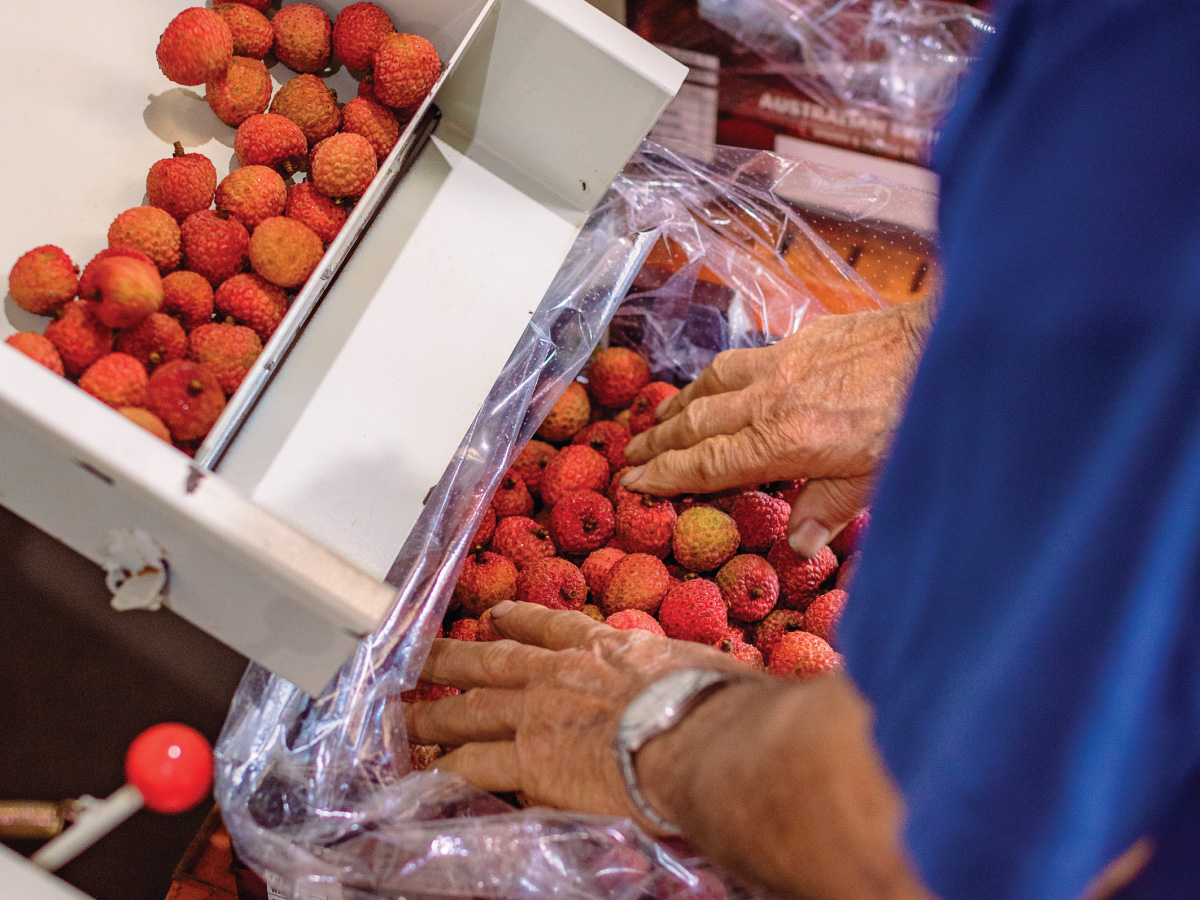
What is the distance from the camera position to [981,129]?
1.28 feet

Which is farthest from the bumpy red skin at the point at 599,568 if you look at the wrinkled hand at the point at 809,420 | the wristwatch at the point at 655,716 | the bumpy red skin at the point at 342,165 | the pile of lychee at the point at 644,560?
the bumpy red skin at the point at 342,165

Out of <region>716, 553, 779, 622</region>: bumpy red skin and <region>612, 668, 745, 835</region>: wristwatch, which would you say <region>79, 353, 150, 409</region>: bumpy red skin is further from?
<region>716, 553, 779, 622</region>: bumpy red skin

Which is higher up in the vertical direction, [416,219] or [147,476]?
[416,219]

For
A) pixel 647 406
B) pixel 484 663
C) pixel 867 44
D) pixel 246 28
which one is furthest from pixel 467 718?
pixel 867 44

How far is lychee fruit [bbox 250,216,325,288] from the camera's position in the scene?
87 centimetres

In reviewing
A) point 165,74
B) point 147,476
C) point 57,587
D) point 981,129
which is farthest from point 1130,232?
point 57,587

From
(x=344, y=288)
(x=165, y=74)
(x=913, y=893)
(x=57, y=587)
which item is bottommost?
(x=57, y=587)

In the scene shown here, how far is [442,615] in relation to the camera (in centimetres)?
98

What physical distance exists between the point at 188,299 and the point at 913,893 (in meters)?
0.84

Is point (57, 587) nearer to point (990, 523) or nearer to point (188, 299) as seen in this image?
point (188, 299)

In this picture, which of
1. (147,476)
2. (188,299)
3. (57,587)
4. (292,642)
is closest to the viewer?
(147,476)

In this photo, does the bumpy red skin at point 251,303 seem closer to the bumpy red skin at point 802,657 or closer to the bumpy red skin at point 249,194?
the bumpy red skin at point 249,194

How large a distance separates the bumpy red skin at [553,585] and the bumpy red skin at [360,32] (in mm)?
688

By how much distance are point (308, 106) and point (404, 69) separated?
0.42 feet
